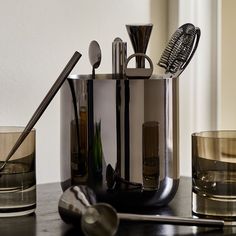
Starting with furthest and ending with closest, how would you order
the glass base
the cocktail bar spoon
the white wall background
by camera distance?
the white wall background, the glass base, the cocktail bar spoon

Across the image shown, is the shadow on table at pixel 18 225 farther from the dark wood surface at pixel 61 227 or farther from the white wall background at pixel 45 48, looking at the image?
the white wall background at pixel 45 48

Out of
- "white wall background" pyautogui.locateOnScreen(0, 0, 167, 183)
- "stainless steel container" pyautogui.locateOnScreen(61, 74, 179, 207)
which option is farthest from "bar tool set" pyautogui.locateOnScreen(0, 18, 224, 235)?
"white wall background" pyautogui.locateOnScreen(0, 0, 167, 183)

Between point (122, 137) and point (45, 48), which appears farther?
point (45, 48)

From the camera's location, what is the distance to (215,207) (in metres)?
0.68

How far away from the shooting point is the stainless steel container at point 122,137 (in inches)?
28.0

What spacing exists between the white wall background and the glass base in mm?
444

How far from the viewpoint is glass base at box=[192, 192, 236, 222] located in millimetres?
678

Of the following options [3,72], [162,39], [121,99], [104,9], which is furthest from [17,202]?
[162,39]

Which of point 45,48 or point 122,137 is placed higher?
point 45,48

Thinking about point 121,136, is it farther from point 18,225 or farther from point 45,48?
point 45,48

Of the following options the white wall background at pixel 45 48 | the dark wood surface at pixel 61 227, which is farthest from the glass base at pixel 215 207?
the white wall background at pixel 45 48

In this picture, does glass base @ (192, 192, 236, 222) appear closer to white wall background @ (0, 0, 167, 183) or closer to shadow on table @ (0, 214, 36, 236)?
shadow on table @ (0, 214, 36, 236)

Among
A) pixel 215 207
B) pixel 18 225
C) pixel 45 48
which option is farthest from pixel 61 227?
pixel 45 48

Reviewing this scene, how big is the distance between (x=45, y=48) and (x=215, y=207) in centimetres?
51
